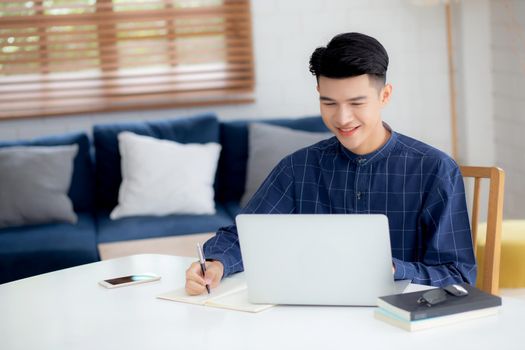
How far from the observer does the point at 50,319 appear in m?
2.01

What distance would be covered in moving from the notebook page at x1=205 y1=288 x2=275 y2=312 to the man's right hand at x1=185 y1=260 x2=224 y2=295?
6 cm

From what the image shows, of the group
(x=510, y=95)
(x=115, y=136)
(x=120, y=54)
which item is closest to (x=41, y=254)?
(x=115, y=136)

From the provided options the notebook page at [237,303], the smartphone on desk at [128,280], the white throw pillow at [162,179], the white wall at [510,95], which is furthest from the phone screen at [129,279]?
the white wall at [510,95]

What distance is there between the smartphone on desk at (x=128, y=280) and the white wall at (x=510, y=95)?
2.77m

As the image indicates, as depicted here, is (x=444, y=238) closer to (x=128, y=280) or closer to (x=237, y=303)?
(x=237, y=303)

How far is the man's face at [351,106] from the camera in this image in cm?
222

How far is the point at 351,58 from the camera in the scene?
222 cm

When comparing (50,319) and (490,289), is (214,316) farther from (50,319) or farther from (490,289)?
(490,289)

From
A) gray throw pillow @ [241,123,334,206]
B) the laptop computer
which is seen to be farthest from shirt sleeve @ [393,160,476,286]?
gray throw pillow @ [241,123,334,206]

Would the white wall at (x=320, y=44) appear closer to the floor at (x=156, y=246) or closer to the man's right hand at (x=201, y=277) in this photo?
the floor at (x=156, y=246)

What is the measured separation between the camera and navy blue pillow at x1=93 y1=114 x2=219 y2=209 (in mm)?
4555

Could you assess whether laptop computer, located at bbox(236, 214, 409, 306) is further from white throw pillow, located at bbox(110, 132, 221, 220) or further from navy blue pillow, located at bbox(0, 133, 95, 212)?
navy blue pillow, located at bbox(0, 133, 95, 212)

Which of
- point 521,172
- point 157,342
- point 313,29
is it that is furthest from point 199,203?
point 157,342

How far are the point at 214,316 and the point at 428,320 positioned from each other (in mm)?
455
